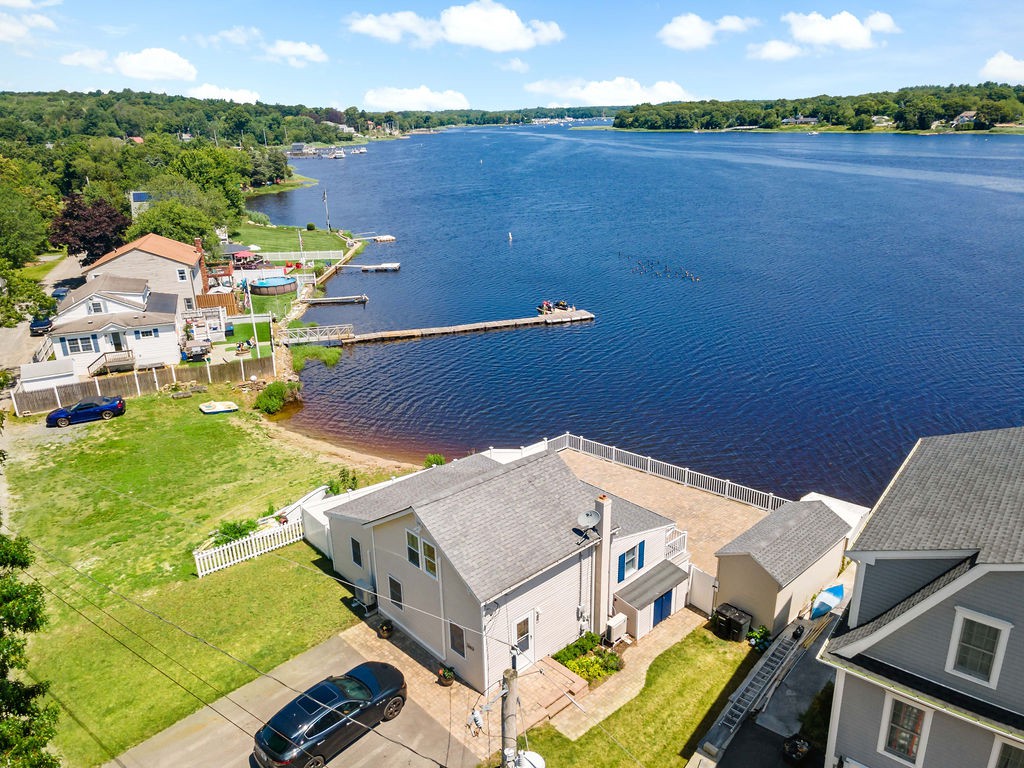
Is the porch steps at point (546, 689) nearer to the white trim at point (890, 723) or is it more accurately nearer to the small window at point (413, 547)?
the small window at point (413, 547)

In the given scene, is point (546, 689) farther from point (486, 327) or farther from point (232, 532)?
point (486, 327)

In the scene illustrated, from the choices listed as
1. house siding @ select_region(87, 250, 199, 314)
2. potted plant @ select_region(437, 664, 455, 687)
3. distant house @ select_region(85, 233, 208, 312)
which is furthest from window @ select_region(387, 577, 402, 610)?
house siding @ select_region(87, 250, 199, 314)

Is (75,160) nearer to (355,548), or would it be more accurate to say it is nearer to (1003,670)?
(355,548)

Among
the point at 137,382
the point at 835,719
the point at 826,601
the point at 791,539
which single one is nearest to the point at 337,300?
the point at 137,382

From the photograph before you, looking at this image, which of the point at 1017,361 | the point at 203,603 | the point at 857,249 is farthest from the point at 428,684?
the point at 857,249

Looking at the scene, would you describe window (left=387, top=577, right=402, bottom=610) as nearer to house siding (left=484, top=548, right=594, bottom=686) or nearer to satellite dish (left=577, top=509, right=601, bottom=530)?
house siding (left=484, top=548, right=594, bottom=686)

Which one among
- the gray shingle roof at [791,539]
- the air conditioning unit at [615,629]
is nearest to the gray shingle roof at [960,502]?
the gray shingle roof at [791,539]

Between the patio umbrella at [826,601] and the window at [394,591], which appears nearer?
the window at [394,591]
